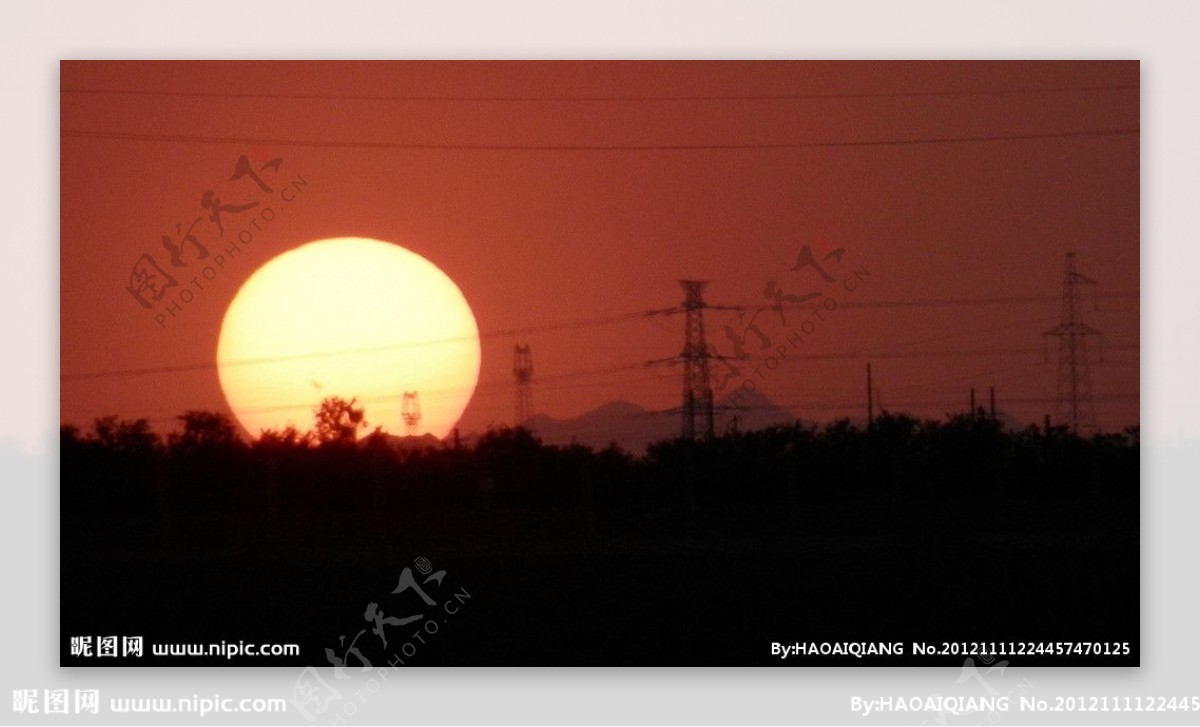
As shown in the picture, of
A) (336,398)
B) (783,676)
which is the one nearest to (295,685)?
(783,676)

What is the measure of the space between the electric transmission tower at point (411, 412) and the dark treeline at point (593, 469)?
185mm

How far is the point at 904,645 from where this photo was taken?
20.2 feet

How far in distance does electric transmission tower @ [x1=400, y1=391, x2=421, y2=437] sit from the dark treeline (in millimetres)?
185

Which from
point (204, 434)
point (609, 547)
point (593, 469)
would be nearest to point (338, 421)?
point (204, 434)

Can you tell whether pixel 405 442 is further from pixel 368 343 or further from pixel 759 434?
pixel 759 434

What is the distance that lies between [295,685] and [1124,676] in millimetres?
4292

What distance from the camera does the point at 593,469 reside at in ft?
33.1

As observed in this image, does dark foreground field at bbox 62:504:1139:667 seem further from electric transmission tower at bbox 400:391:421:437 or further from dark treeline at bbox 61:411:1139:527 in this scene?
electric transmission tower at bbox 400:391:421:437

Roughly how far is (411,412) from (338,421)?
3.23 feet

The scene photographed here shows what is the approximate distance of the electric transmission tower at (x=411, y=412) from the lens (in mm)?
9322

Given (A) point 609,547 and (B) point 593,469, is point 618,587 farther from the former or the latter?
(B) point 593,469

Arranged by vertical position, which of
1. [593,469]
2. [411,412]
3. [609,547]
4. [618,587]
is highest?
[411,412]

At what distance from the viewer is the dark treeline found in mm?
9164

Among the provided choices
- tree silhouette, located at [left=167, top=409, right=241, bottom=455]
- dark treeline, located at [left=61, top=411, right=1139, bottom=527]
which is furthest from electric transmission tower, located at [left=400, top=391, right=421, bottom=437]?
tree silhouette, located at [left=167, top=409, right=241, bottom=455]
